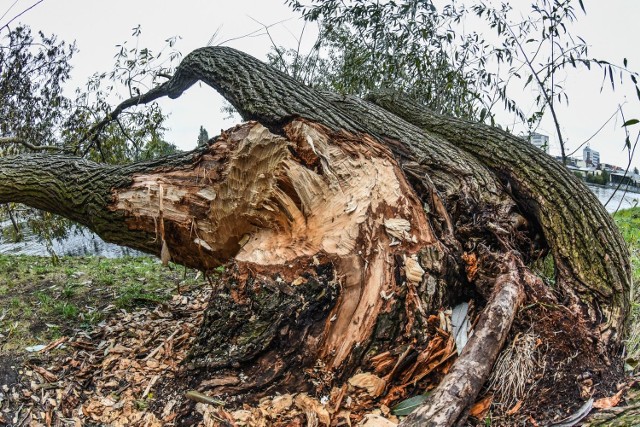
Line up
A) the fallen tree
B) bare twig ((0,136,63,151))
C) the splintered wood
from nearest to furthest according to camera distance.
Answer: the fallen tree < the splintered wood < bare twig ((0,136,63,151))

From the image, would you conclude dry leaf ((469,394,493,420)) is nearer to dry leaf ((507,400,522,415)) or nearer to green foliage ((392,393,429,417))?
dry leaf ((507,400,522,415))

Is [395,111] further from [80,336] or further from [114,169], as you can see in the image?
[80,336]

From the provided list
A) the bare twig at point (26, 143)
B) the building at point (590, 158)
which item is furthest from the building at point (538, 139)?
the bare twig at point (26, 143)

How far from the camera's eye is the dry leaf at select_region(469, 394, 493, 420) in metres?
1.85

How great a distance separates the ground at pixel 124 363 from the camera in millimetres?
1988

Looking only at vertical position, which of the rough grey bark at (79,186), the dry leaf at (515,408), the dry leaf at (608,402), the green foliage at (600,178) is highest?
the rough grey bark at (79,186)

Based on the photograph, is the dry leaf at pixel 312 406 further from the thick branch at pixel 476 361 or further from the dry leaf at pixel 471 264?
the dry leaf at pixel 471 264

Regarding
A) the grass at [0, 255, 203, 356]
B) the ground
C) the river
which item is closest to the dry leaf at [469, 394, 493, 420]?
the ground

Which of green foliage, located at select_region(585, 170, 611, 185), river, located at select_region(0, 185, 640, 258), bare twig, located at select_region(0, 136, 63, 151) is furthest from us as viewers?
river, located at select_region(0, 185, 640, 258)

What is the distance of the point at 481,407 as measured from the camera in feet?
6.13

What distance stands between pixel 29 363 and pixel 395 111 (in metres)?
3.21

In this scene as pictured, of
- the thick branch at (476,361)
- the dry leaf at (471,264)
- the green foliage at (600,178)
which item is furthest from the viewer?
the green foliage at (600,178)

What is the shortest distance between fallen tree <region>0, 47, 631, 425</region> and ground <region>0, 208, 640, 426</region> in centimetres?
9

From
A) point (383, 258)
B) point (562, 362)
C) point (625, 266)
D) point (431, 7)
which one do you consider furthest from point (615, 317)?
point (431, 7)
